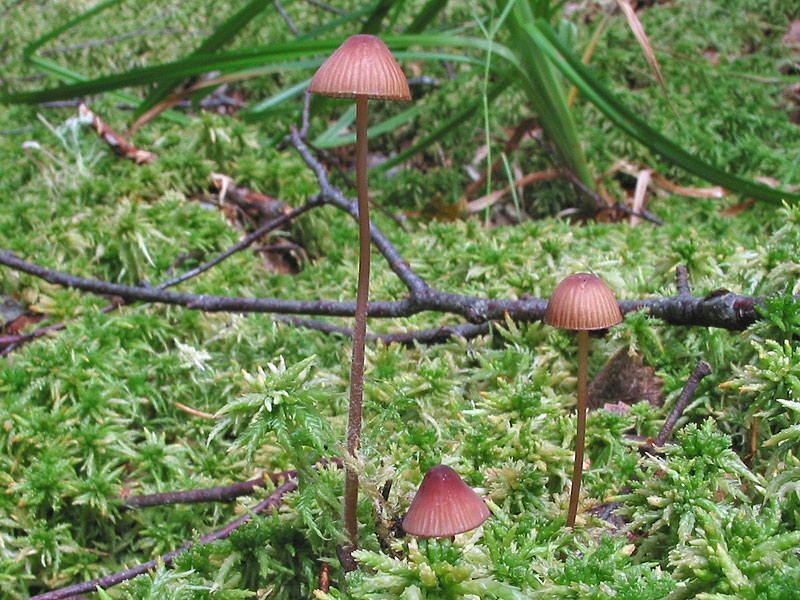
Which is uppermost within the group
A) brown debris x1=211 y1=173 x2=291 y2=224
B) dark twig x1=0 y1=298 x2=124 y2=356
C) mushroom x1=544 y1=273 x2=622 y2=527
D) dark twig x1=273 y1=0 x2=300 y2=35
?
dark twig x1=273 y1=0 x2=300 y2=35

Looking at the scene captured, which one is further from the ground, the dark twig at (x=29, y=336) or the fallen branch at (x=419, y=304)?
the fallen branch at (x=419, y=304)

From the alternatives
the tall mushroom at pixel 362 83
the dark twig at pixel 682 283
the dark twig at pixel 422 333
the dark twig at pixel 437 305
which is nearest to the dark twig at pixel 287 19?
the dark twig at pixel 437 305

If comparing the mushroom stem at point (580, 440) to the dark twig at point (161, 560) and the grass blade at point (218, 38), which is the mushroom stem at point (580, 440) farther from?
the grass blade at point (218, 38)

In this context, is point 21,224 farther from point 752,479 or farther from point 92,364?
point 752,479

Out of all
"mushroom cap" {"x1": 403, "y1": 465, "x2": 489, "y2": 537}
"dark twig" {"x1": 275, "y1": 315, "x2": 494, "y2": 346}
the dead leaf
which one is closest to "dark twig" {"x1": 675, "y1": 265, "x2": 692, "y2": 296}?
"dark twig" {"x1": 275, "y1": 315, "x2": 494, "y2": 346}

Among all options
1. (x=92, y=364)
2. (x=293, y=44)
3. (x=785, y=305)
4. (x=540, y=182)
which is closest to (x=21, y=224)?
(x=92, y=364)

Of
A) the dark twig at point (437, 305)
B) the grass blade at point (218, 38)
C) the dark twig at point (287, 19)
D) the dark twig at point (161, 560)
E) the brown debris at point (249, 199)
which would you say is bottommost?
the dark twig at point (161, 560)

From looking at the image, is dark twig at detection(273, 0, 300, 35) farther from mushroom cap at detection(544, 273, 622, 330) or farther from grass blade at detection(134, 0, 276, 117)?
mushroom cap at detection(544, 273, 622, 330)
